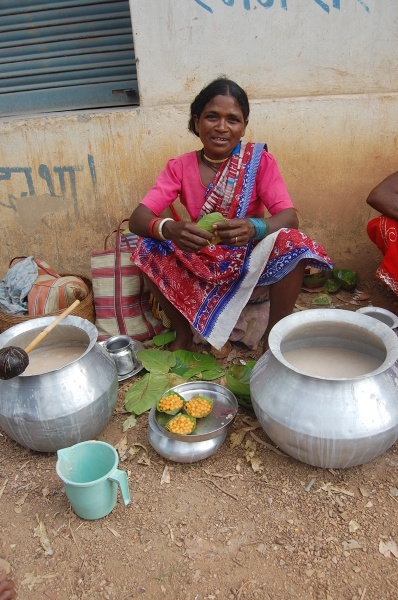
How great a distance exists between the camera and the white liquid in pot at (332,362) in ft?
6.73

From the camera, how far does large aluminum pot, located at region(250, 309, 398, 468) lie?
1716 mm

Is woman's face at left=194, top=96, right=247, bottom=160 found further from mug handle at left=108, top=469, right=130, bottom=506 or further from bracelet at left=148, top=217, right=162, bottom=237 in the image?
mug handle at left=108, top=469, right=130, bottom=506

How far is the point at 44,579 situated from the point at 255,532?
0.81 meters

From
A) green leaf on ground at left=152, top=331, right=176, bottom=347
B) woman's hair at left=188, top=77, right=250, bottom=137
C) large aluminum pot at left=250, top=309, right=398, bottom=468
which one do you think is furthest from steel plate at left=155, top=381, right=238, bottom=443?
woman's hair at left=188, top=77, right=250, bottom=137

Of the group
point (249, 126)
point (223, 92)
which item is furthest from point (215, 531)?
point (249, 126)

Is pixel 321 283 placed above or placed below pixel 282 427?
below

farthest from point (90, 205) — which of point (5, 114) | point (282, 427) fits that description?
point (282, 427)

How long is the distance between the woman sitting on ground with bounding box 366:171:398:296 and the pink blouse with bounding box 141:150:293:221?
647mm

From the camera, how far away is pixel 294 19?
2.92 m

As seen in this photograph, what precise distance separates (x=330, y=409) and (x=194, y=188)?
1.62 m

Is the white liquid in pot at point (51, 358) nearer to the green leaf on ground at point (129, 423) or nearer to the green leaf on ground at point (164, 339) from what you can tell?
the green leaf on ground at point (129, 423)

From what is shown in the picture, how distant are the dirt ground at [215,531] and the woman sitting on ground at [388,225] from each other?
3.93ft

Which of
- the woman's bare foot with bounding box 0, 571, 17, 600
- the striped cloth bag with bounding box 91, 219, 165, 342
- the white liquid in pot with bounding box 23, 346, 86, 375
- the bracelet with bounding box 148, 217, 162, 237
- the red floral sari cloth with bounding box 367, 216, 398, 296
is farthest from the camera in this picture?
the striped cloth bag with bounding box 91, 219, 165, 342

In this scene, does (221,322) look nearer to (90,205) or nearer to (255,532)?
(255,532)
